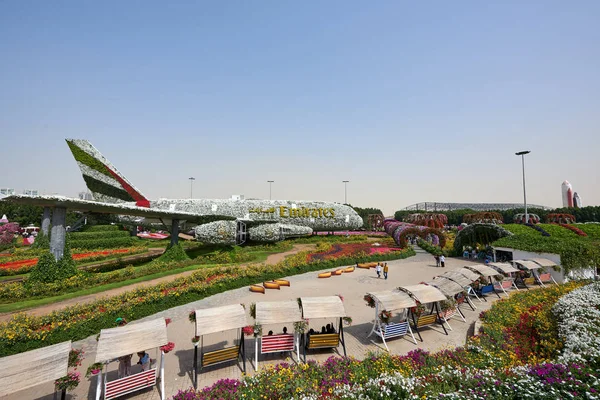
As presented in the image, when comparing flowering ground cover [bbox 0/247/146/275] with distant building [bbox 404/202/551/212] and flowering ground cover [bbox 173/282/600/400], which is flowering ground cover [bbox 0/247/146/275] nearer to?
flowering ground cover [bbox 173/282/600/400]

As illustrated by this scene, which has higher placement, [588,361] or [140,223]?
[140,223]

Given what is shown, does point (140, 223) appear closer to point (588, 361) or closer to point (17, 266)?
point (17, 266)

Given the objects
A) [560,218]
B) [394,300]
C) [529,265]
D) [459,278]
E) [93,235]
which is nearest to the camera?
[394,300]

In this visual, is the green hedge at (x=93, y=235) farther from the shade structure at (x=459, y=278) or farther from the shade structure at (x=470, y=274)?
the shade structure at (x=470, y=274)

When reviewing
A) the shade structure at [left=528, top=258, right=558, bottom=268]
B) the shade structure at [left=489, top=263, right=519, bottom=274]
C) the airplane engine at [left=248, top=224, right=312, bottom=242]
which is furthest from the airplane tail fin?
the shade structure at [left=528, top=258, right=558, bottom=268]

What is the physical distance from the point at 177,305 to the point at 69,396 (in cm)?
801

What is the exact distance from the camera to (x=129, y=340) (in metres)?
8.91

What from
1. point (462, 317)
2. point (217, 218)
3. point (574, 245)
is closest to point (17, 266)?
point (217, 218)

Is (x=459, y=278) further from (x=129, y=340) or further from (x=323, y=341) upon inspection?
(x=129, y=340)

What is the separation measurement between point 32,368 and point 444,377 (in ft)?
39.0

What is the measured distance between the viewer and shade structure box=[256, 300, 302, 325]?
10.8m

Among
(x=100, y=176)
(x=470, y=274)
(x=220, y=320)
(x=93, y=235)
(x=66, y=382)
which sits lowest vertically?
(x=66, y=382)

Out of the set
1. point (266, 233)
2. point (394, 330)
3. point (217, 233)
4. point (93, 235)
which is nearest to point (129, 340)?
point (394, 330)

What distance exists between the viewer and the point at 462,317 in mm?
15484
